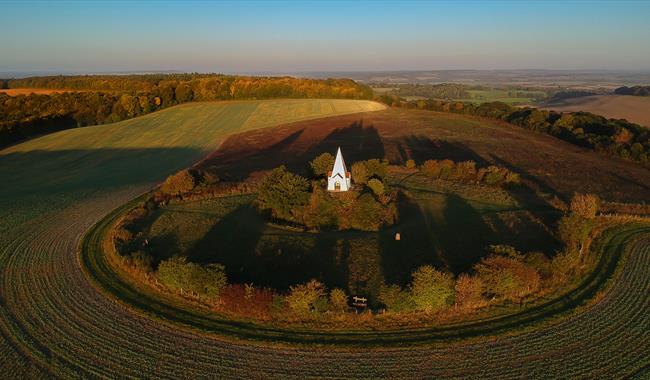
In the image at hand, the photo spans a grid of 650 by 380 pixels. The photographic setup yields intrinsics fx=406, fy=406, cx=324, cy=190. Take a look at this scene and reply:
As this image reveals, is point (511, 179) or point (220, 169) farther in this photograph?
point (220, 169)

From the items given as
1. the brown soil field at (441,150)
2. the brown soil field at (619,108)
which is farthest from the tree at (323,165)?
the brown soil field at (619,108)

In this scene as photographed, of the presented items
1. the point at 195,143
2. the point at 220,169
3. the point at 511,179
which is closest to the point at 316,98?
the point at 195,143

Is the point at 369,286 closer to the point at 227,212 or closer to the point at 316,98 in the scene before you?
the point at 227,212

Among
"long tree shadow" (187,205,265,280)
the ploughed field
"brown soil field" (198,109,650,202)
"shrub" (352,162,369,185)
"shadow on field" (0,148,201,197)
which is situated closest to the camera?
the ploughed field

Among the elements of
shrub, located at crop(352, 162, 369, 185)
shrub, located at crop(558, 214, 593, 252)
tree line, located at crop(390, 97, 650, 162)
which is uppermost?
tree line, located at crop(390, 97, 650, 162)

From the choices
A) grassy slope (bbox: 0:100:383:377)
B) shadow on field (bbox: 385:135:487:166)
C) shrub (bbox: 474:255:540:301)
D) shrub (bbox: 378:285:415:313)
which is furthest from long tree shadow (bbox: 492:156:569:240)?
grassy slope (bbox: 0:100:383:377)

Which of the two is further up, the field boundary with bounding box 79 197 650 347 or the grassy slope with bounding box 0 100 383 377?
the grassy slope with bounding box 0 100 383 377

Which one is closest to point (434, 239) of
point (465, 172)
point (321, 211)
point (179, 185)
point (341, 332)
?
point (321, 211)

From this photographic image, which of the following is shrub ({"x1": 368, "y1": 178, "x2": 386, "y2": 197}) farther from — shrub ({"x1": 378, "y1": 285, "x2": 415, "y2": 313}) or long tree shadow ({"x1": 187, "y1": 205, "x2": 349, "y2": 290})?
shrub ({"x1": 378, "y1": 285, "x2": 415, "y2": 313})
